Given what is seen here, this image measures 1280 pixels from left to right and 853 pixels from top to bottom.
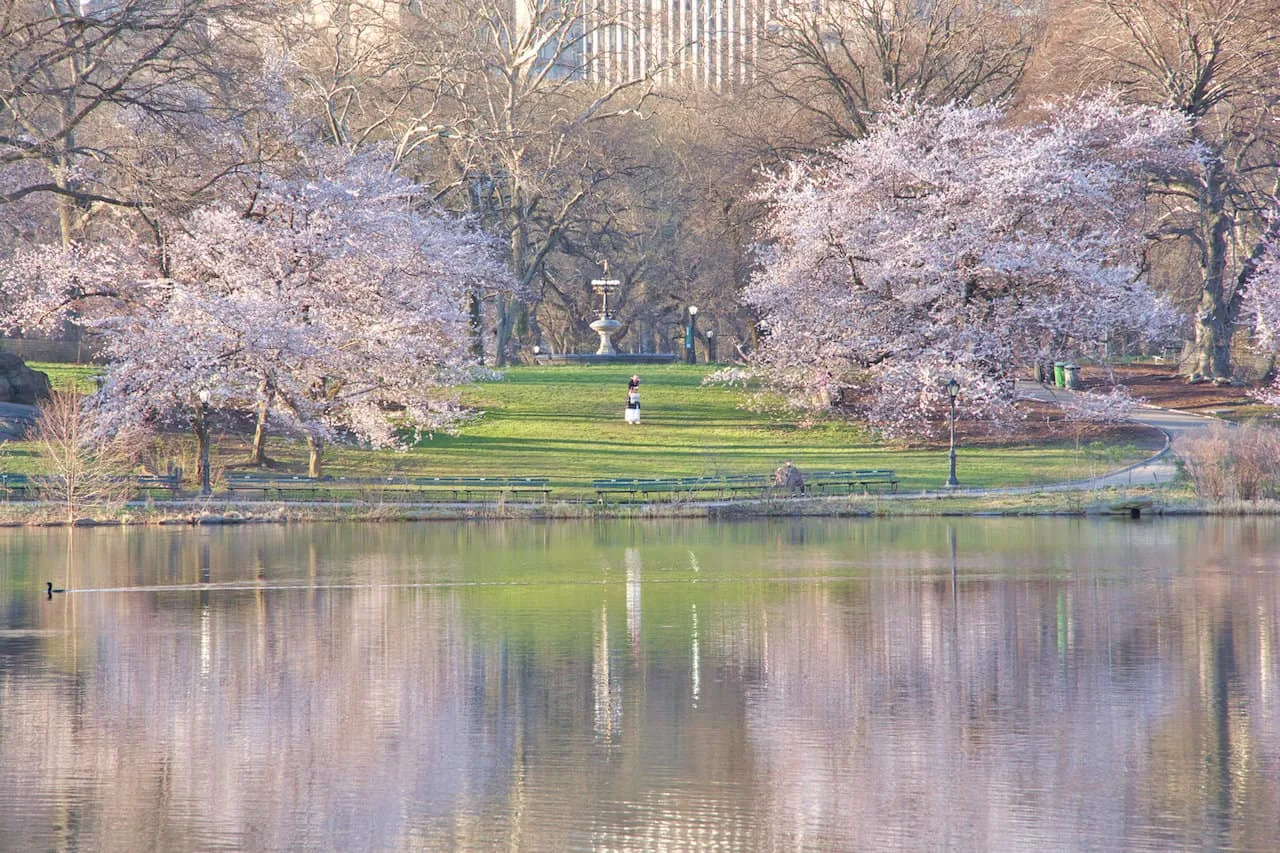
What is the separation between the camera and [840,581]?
23.5 metres

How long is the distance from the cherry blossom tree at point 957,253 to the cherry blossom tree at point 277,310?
1240 centimetres

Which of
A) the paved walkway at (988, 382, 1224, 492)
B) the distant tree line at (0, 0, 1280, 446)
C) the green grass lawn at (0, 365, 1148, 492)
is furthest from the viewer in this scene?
the green grass lawn at (0, 365, 1148, 492)

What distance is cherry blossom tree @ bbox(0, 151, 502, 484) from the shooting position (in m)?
39.1

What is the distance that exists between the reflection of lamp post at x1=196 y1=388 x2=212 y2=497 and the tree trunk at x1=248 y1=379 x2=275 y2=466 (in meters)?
1.42

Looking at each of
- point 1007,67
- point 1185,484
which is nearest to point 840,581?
point 1185,484

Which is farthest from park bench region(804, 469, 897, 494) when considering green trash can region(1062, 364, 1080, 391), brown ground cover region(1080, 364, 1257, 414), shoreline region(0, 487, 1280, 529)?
green trash can region(1062, 364, 1080, 391)

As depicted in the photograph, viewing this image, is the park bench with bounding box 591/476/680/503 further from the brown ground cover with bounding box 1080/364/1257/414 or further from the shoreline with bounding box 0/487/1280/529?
the brown ground cover with bounding box 1080/364/1257/414

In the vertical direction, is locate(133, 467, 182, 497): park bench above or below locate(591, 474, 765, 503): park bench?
above

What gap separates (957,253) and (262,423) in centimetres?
2184

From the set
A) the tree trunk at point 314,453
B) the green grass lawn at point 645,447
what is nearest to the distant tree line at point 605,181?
the tree trunk at point 314,453

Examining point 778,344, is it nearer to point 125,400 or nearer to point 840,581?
point 125,400

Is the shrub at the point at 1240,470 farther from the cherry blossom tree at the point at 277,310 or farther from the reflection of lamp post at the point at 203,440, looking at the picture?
→ the reflection of lamp post at the point at 203,440

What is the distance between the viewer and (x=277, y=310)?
39812 millimetres

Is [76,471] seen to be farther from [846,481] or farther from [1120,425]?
[1120,425]
